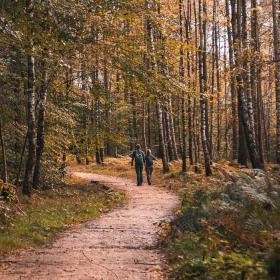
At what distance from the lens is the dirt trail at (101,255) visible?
22.5 feet

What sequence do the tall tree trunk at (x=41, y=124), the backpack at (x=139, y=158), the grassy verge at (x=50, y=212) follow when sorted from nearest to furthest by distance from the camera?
the grassy verge at (x=50, y=212), the tall tree trunk at (x=41, y=124), the backpack at (x=139, y=158)

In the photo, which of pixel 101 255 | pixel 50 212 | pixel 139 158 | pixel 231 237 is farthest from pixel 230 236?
pixel 139 158

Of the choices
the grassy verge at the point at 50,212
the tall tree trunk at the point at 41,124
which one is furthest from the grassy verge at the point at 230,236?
the tall tree trunk at the point at 41,124

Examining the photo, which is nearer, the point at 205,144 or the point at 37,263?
the point at 37,263

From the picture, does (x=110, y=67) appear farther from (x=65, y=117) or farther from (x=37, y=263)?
(x=37, y=263)

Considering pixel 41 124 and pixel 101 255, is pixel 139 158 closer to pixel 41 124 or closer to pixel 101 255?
pixel 41 124

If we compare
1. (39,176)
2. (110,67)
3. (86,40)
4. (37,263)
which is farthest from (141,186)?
(37,263)

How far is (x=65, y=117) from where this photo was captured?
14.8 meters

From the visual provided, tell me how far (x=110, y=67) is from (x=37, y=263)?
8.03 m

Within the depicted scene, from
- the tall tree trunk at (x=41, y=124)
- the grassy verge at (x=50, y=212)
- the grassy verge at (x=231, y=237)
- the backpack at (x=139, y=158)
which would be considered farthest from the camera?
the backpack at (x=139, y=158)

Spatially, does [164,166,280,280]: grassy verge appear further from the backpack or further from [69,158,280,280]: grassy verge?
the backpack

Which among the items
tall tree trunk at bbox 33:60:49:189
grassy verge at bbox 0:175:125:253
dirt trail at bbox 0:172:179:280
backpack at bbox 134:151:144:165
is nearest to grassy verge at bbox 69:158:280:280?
dirt trail at bbox 0:172:179:280

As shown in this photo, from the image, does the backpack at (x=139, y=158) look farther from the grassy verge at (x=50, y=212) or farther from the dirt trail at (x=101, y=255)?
the dirt trail at (x=101, y=255)

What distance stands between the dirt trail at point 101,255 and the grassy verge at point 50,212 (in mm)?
422
